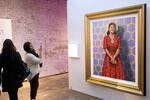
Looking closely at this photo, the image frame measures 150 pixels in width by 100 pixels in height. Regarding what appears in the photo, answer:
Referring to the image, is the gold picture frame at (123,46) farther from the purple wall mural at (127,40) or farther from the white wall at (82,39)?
the white wall at (82,39)

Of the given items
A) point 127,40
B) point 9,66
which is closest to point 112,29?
point 127,40

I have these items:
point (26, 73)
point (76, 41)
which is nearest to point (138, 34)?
point (76, 41)

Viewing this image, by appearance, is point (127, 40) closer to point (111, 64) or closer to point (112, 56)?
point (112, 56)

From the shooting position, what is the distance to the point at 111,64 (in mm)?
3857

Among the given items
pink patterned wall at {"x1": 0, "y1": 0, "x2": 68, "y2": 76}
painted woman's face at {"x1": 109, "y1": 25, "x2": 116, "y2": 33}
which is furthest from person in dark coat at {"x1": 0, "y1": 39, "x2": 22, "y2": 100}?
pink patterned wall at {"x1": 0, "y1": 0, "x2": 68, "y2": 76}

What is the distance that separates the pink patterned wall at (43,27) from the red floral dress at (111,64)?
2967 millimetres

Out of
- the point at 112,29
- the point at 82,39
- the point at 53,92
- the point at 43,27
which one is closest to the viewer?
the point at 112,29

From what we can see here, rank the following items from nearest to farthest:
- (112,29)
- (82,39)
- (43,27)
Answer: (112,29) → (82,39) → (43,27)

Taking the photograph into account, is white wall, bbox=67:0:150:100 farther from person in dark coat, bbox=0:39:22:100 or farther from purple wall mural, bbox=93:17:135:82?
person in dark coat, bbox=0:39:22:100

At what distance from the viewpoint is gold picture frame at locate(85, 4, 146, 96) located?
132 inches

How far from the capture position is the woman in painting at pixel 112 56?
370cm

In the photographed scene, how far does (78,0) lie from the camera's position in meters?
4.56

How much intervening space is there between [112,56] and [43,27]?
3.40 meters

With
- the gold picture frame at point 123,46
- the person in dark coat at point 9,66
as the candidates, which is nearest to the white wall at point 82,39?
the gold picture frame at point 123,46
